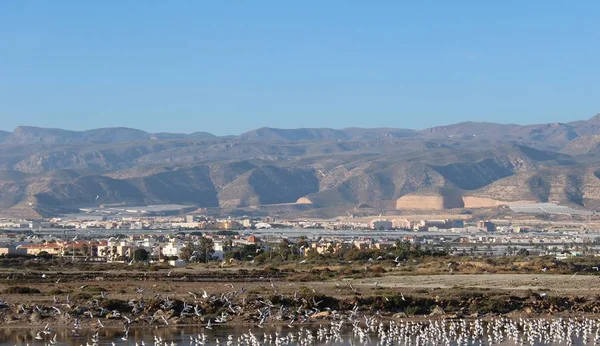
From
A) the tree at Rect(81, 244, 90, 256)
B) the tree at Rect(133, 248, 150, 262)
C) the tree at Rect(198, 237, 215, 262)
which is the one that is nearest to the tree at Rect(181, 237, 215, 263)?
the tree at Rect(198, 237, 215, 262)

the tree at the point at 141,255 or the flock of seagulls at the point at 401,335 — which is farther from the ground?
the flock of seagulls at the point at 401,335

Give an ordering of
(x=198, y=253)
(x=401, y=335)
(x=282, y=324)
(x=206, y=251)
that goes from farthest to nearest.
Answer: (x=206, y=251) < (x=198, y=253) < (x=282, y=324) < (x=401, y=335)

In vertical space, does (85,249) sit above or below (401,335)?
below

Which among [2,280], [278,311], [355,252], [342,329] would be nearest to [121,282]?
[2,280]

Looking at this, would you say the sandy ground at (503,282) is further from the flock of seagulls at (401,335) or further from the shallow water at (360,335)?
the shallow water at (360,335)

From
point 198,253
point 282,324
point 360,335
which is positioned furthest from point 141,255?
point 360,335

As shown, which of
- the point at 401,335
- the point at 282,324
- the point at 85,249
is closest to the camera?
the point at 401,335

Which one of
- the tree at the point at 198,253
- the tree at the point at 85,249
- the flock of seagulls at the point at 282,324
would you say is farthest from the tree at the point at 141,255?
the flock of seagulls at the point at 282,324

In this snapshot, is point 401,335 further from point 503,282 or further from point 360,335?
point 503,282

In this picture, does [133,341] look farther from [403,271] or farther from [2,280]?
[403,271]
